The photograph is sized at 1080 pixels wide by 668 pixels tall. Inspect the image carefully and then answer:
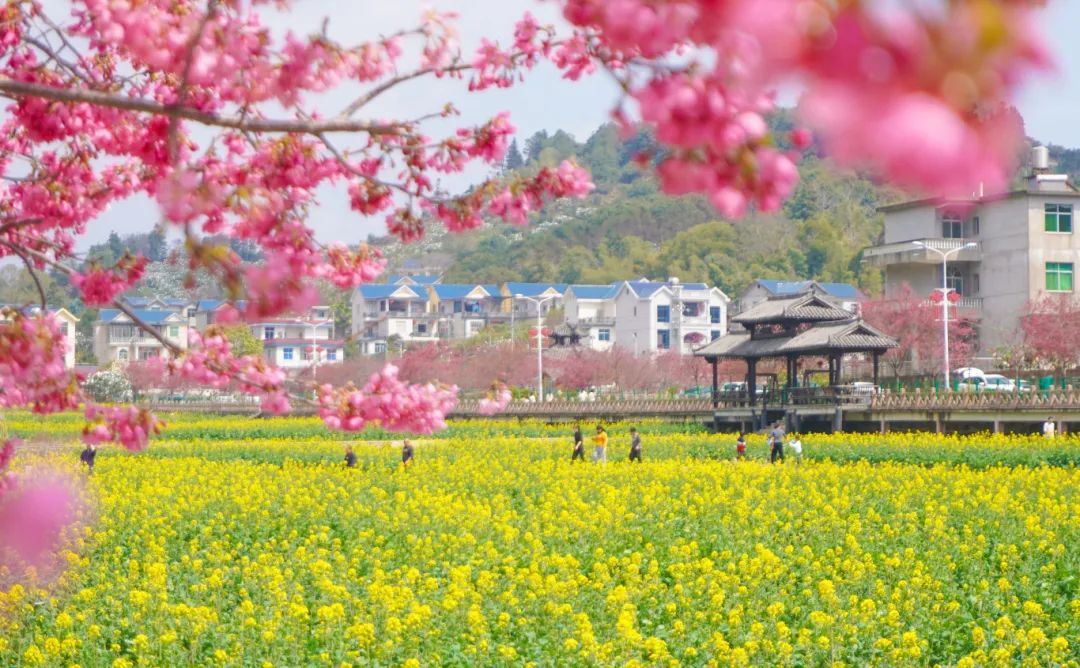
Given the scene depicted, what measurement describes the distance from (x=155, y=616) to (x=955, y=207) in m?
10.7

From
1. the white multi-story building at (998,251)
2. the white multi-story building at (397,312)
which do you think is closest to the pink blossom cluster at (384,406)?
the white multi-story building at (998,251)

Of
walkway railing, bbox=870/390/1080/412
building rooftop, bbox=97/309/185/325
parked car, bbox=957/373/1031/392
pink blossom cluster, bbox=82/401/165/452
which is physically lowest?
→ walkway railing, bbox=870/390/1080/412

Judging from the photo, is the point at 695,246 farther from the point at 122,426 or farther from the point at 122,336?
the point at 122,426

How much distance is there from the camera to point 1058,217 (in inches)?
2094

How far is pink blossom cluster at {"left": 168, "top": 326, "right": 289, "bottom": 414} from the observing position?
5.52m

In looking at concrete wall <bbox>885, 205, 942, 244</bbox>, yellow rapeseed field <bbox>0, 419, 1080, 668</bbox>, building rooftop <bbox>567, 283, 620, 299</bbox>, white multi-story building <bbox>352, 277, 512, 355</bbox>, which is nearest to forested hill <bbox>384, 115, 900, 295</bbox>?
white multi-story building <bbox>352, 277, 512, 355</bbox>

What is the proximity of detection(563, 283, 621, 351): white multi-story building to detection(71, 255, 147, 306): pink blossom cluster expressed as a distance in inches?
3517

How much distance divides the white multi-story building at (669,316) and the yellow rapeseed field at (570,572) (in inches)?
2518

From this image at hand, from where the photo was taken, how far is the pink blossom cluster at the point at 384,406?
5.53m

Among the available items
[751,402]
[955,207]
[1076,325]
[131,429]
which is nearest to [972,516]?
[131,429]

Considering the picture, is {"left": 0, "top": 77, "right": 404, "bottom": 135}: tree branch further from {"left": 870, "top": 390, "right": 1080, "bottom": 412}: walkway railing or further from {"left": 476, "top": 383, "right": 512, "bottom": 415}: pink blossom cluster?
{"left": 870, "top": 390, "right": 1080, "bottom": 412}: walkway railing

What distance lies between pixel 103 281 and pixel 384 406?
4.31 feet

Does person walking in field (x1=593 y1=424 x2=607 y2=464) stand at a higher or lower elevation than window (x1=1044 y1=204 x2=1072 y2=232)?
lower

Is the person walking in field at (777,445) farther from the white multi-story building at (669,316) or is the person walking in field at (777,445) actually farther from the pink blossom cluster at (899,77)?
the white multi-story building at (669,316)
